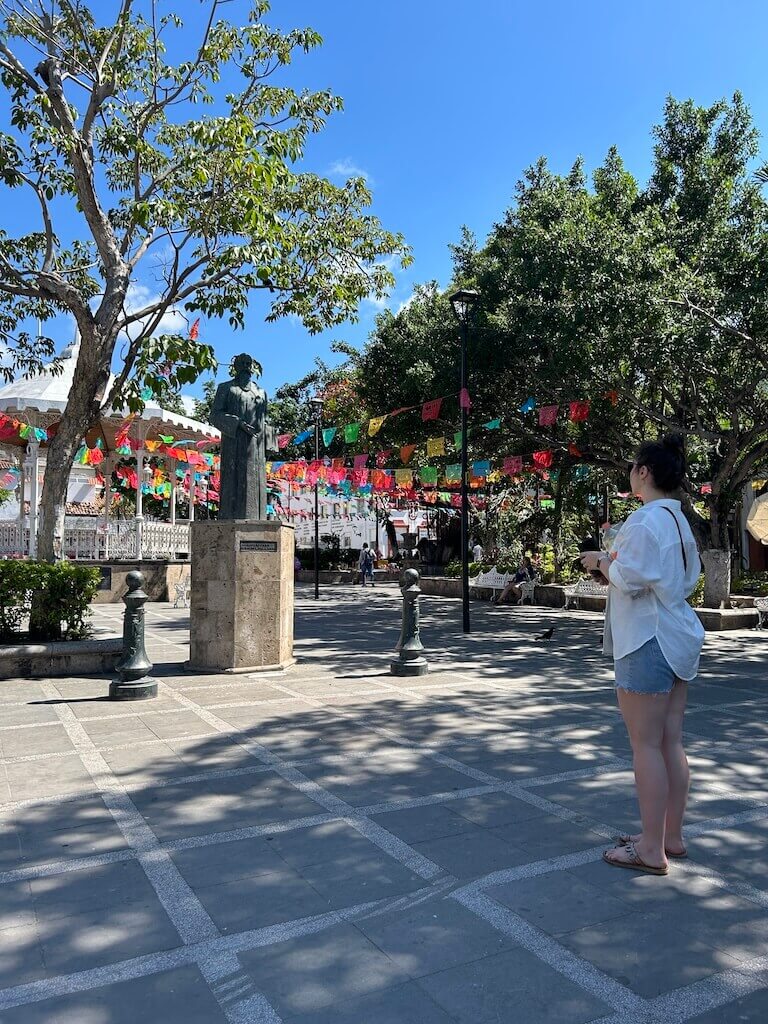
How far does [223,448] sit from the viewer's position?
30.7 feet

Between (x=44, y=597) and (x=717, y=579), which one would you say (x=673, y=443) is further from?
(x=717, y=579)

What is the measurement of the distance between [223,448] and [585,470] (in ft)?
42.4

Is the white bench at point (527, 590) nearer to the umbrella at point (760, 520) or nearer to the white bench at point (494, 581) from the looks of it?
the white bench at point (494, 581)

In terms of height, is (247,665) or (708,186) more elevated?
(708,186)

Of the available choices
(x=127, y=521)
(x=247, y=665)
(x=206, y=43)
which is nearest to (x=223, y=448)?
(x=247, y=665)

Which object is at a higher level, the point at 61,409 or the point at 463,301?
the point at 463,301

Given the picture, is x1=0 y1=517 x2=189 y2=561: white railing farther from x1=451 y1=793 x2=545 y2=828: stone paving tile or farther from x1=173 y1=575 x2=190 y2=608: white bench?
x1=451 y1=793 x2=545 y2=828: stone paving tile

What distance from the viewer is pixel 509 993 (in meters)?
2.64

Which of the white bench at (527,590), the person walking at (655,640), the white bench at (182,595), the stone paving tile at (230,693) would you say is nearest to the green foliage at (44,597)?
the stone paving tile at (230,693)

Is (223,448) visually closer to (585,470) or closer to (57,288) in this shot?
(57,288)

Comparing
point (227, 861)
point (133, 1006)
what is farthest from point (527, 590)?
point (133, 1006)

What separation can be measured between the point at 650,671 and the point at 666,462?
968 millimetres

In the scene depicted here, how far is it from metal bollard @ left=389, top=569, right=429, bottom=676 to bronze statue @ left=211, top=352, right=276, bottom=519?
2004 millimetres

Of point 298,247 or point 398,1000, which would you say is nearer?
point 398,1000
